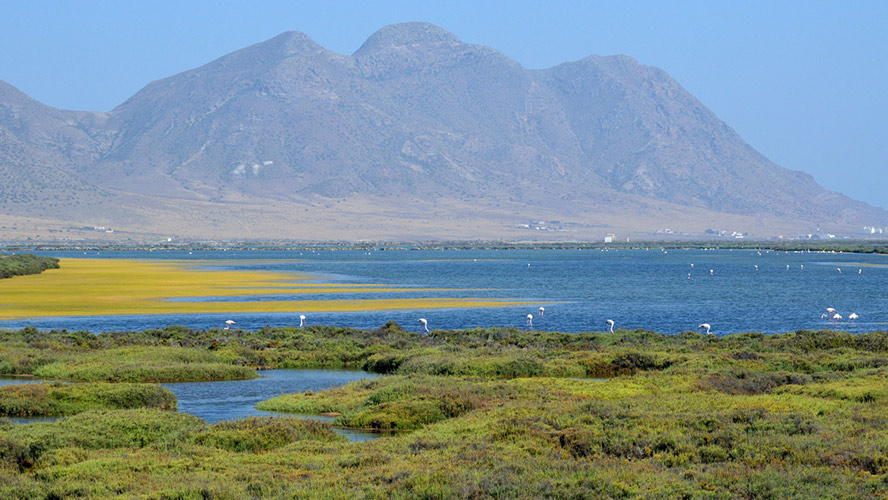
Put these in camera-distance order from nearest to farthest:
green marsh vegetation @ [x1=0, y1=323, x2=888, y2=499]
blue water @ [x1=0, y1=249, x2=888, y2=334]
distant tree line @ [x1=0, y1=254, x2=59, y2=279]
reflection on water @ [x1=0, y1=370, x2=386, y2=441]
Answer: green marsh vegetation @ [x1=0, y1=323, x2=888, y2=499] < reflection on water @ [x1=0, y1=370, x2=386, y2=441] < blue water @ [x1=0, y1=249, x2=888, y2=334] < distant tree line @ [x1=0, y1=254, x2=59, y2=279]

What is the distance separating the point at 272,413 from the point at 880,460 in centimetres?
1246

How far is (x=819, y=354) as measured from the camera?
30.2 meters

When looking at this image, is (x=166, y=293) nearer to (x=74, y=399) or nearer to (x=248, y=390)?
(x=248, y=390)

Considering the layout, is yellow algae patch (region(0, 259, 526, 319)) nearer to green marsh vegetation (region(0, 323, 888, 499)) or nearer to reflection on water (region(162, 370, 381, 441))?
reflection on water (region(162, 370, 381, 441))

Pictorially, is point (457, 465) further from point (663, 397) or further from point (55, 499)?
point (663, 397)

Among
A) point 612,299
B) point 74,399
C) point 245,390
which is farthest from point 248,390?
point 612,299

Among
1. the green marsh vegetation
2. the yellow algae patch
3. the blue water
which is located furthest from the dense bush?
the yellow algae patch

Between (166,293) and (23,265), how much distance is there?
2857 cm

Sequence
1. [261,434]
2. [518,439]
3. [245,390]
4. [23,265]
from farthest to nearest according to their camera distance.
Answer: [23,265] → [245,390] → [261,434] → [518,439]

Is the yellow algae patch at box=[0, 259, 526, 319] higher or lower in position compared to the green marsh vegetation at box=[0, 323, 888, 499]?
lower

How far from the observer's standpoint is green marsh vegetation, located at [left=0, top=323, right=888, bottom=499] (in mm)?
14336

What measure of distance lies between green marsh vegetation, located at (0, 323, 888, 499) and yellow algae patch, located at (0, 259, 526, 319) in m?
25.3

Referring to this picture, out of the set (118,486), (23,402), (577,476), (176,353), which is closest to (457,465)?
(577,476)

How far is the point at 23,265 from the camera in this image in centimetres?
8800
